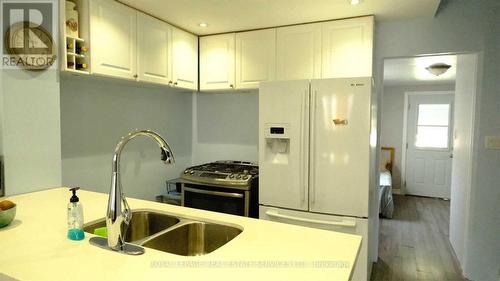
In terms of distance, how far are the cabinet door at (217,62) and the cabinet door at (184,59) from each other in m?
0.08

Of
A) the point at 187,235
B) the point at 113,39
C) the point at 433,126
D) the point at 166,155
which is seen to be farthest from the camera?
the point at 433,126

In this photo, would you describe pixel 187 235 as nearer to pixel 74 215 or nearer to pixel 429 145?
pixel 74 215

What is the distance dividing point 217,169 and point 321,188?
1098mm

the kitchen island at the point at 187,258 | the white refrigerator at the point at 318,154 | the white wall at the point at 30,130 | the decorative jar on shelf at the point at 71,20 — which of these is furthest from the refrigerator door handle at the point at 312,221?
the decorative jar on shelf at the point at 71,20

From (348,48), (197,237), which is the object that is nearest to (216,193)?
(197,237)

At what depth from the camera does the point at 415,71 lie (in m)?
4.49

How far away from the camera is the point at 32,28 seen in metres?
1.74

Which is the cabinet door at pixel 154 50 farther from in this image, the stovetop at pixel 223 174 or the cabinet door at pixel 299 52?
the cabinet door at pixel 299 52

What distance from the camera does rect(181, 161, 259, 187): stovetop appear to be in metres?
2.54

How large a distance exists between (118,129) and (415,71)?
4.17 m

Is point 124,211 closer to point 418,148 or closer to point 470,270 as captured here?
point 470,270

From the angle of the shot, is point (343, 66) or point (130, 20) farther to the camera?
point (343, 66)

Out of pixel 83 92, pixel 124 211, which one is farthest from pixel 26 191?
pixel 124 211

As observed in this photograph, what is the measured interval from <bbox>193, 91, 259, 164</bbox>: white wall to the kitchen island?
1939 millimetres
